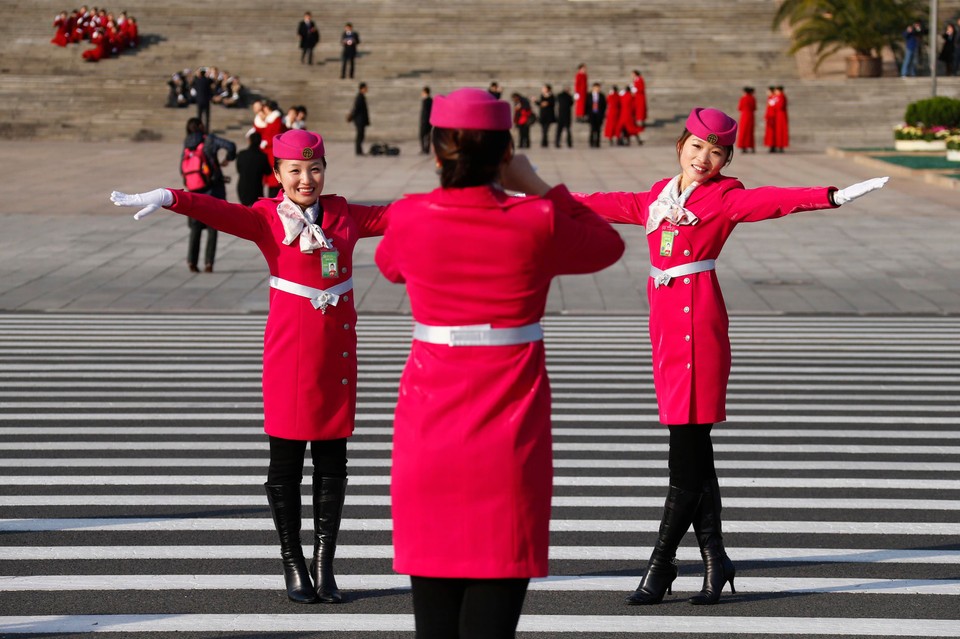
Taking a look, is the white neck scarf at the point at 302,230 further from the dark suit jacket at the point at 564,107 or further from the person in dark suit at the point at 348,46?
the person in dark suit at the point at 348,46

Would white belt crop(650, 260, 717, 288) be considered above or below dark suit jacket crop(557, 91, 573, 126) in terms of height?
above

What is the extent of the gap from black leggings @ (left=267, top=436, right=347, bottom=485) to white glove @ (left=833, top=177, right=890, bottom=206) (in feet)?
6.81

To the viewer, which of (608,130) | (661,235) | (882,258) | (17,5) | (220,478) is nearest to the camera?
(661,235)

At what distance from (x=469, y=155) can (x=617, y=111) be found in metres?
36.5

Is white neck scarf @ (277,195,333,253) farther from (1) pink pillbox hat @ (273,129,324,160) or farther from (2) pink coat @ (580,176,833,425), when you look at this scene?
(2) pink coat @ (580,176,833,425)

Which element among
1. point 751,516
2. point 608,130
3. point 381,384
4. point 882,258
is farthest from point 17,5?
point 751,516

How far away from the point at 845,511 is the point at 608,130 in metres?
33.0

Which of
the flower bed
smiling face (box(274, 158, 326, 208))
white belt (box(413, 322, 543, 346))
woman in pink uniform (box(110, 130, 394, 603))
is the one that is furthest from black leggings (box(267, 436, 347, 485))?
the flower bed

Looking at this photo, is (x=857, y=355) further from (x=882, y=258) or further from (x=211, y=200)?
(x=211, y=200)

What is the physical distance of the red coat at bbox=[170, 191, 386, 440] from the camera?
18.8 ft

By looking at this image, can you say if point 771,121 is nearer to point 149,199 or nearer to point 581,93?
point 581,93

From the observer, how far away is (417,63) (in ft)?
161

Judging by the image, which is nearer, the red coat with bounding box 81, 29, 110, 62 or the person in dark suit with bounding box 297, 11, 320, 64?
the person in dark suit with bounding box 297, 11, 320, 64

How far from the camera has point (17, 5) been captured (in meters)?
54.1
